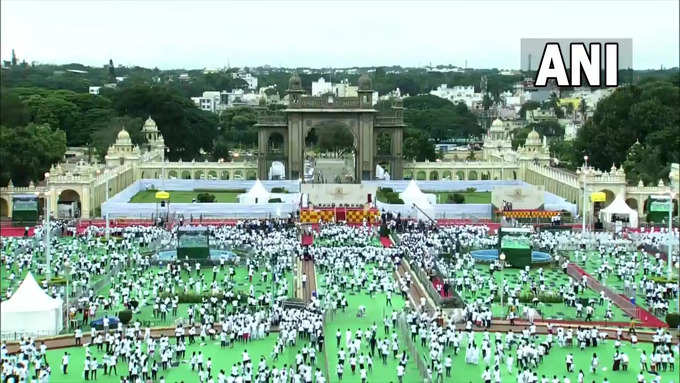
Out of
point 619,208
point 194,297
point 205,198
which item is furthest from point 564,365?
point 205,198

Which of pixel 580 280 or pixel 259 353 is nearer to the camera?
pixel 259 353

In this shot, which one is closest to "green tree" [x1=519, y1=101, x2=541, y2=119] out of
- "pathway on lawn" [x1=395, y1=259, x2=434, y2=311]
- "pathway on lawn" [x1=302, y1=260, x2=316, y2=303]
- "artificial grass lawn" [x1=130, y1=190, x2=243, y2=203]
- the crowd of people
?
"artificial grass lawn" [x1=130, y1=190, x2=243, y2=203]

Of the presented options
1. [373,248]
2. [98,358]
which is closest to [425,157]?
Result: [373,248]

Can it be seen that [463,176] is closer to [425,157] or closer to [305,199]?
[425,157]

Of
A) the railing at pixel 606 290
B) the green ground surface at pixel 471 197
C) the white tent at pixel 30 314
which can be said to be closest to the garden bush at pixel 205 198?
the green ground surface at pixel 471 197

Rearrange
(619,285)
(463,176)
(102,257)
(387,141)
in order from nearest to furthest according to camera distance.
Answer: (619,285) → (102,257) → (463,176) → (387,141)

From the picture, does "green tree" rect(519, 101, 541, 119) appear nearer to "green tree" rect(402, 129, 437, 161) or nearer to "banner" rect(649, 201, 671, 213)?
"green tree" rect(402, 129, 437, 161)
